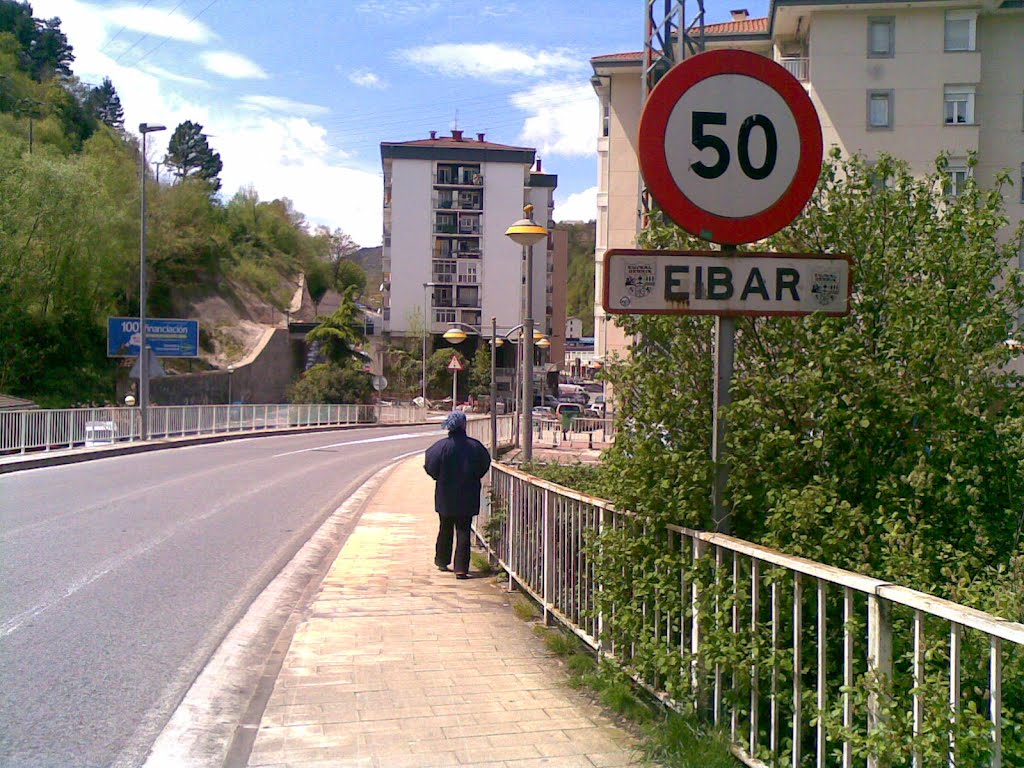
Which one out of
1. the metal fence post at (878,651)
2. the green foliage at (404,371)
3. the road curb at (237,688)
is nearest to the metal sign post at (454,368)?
the road curb at (237,688)

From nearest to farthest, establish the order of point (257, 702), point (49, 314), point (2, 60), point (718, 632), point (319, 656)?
1. point (718, 632)
2. point (257, 702)
3. point (319, 656)
4. point (49, 314)
5. point (2, 60)

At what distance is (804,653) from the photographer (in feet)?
12.1

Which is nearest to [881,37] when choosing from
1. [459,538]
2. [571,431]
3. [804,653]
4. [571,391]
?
[571,431]

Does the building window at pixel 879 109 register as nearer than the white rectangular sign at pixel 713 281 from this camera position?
No

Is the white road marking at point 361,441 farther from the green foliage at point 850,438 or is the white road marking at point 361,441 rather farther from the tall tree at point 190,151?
the tall tree at point 190,151

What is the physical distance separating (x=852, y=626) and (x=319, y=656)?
4.07 meters

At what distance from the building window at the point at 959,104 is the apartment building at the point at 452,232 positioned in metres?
47.0

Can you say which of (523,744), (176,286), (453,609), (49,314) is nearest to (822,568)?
(523,744)

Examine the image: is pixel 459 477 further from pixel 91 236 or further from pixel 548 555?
pixel 91 236

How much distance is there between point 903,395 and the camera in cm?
402

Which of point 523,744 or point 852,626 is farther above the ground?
point 852,626

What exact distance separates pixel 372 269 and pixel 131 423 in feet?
511

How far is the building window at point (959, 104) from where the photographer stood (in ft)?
120

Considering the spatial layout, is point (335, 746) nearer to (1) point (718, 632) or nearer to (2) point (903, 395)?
(1) point (718, 632)
